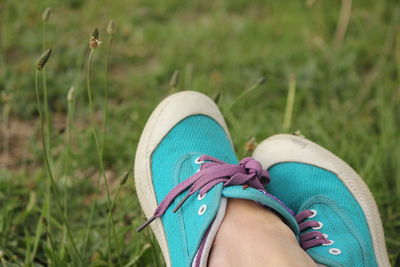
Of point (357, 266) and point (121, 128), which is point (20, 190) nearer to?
point (121, 128)

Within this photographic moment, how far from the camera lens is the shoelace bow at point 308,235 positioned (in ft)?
4.49

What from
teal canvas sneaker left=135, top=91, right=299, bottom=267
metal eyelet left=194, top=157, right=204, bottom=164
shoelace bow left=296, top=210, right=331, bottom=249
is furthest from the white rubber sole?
shoelace bow left=296, top=210, right=331, bottom=249

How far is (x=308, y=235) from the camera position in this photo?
1.40m

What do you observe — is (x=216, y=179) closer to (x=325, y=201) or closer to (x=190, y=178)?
(x=190, y=178)

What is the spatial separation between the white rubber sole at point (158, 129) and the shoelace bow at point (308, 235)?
1.14ft

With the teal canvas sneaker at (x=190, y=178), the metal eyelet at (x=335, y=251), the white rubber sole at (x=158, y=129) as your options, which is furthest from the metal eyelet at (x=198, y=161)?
the metal eyelet at (x=335, y=251)

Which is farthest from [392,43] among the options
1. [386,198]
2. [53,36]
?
[53,36]

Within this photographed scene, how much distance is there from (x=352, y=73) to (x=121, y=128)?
39.3 inches

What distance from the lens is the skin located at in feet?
3.70

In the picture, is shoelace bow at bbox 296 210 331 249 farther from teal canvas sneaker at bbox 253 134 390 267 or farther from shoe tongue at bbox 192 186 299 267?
shoe tongue at bbox 192 186 299 267

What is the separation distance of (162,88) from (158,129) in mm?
757

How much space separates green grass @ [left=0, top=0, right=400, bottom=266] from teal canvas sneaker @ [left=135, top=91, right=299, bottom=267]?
0.30 feet

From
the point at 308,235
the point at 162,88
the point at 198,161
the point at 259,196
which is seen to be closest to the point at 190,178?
the point at 198,161

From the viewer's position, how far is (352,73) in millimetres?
2254
